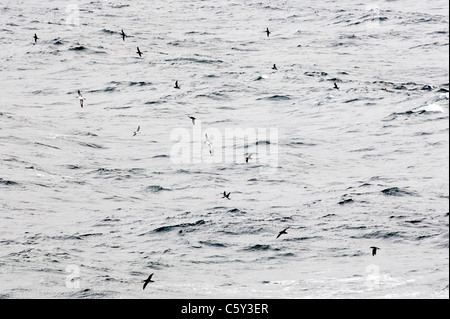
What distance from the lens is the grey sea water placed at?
116ft

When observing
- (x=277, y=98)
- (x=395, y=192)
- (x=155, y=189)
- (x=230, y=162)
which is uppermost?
(x=395, y=192)

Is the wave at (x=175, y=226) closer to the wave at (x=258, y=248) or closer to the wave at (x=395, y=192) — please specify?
the wave at (x=258, y=248)

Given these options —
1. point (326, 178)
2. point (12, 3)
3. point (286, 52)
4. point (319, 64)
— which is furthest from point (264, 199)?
point (12, 3)

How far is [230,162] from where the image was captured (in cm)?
5006

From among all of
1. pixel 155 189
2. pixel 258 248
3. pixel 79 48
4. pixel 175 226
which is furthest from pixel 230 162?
pixel 79 48

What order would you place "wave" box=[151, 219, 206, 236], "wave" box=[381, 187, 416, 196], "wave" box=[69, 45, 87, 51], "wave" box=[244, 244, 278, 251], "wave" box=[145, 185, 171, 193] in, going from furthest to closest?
"wave" box=[69, 45, 87, 51]
"wave" box=[145, 185, 171, 193]
"wave" box=[381, 187, 416, 196]
"wave" box=[151, 219, 206, 236]
"wave" box=[244, 244, 278, 251]

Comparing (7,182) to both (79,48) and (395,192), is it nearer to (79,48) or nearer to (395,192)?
(395,192)

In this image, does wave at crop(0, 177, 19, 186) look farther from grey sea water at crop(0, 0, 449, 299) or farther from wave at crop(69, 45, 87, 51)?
wave at crop(69, 45, 87, 51)

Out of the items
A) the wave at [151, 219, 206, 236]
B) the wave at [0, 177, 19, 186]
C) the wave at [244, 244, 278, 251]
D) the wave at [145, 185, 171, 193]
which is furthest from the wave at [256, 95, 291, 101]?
the wave at [244, 244, 278, 251]

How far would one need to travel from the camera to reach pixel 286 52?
77.8 metres

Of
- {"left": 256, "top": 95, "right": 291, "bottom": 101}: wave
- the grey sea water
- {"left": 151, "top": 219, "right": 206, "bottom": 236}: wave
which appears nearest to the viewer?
the grey sea water

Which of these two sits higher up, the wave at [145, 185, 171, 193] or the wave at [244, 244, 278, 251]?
the wave at [244, 244, 278, 251]

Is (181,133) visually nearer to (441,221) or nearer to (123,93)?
(123,93)
